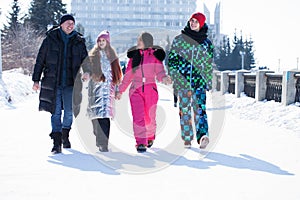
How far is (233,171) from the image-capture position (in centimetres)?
420

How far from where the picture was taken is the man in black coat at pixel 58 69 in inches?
201

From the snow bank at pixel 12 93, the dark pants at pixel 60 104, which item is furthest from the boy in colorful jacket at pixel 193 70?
the snow bank at pixel 12 93

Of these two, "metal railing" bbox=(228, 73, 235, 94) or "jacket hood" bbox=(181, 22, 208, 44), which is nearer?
"jacket hood" bbox=(181, 22, 208, 44)

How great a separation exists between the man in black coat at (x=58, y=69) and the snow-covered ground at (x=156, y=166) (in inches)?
23.7

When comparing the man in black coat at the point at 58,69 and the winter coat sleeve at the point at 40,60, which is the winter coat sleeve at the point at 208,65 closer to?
the man in black coat at the point at 58,69

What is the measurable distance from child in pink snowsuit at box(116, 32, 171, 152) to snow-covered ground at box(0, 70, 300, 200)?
13.8 inches

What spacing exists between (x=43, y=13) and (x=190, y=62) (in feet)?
140

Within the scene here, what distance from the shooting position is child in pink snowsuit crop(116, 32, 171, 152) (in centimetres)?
534

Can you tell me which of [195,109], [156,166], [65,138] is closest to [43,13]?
[65,138]

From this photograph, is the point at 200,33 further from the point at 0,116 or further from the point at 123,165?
the point at 0,116

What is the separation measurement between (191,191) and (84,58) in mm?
2648

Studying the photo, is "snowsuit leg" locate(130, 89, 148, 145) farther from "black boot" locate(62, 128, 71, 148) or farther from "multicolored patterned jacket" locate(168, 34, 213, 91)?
"black boot" locate(62, 128, 71, 148)

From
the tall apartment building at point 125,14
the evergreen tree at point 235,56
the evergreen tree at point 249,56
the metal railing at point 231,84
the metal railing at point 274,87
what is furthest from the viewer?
the tall apartment building at point 125,14

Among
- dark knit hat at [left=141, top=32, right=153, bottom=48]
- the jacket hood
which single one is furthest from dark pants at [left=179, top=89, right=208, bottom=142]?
dark knit hat at [left=141, top=32, right=153, bottom=48]
